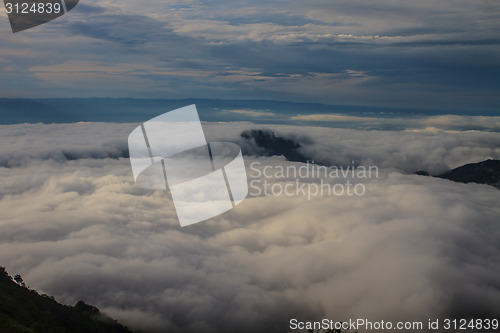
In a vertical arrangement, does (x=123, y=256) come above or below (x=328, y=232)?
above

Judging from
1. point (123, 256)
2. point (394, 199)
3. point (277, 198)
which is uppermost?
point (123, 256)

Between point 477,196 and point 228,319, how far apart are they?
120944 millimetres

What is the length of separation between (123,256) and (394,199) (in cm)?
9723

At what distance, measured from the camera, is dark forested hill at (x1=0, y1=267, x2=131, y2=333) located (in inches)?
1793

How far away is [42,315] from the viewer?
51.2 m

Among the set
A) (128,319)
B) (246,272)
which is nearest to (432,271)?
(246,272)

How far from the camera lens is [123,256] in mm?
90250

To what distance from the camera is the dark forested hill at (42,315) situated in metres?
45.5

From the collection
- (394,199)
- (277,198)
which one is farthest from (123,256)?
(394,199)

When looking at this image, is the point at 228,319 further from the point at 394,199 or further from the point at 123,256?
the point at 394,199

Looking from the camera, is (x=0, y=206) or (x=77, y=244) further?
(x=0, y=206)

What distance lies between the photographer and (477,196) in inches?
5733

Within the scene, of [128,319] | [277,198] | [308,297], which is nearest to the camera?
[128,319]

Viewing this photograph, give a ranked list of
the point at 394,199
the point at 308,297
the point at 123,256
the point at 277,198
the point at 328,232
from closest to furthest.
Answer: the point at 308,297
the point at 123,256
the point at 328,232
the point at 394,199
the point at 277,198
